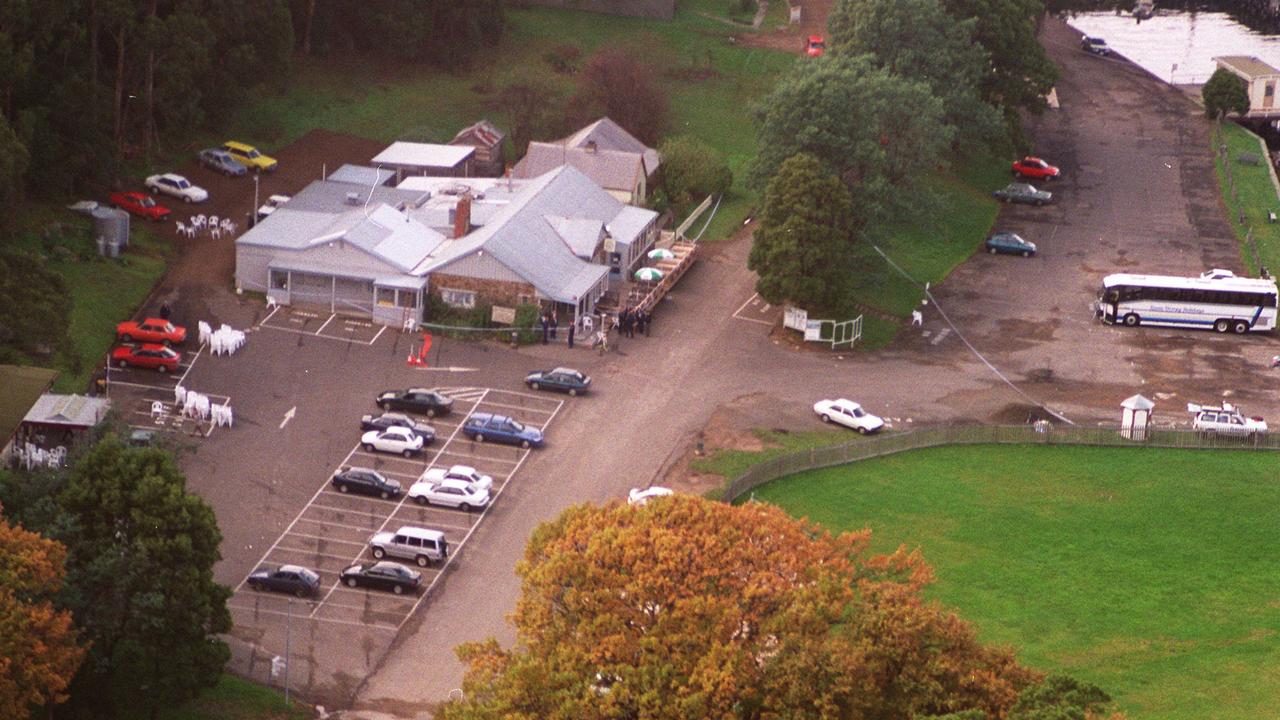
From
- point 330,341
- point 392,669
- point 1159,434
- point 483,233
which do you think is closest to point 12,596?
point 392,669

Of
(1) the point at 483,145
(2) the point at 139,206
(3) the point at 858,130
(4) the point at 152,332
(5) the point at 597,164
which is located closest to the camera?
(4) the point at 152,332

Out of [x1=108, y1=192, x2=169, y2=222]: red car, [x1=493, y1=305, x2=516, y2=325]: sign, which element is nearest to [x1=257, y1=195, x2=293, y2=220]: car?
[x1=108, y1=192, x2=169, y2=222]: red car

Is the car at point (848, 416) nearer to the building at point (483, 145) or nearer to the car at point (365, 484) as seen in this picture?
the car at point (365, 484)

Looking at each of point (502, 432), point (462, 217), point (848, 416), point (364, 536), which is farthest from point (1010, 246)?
point (364, 536)

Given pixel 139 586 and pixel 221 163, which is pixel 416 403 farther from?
pixel 221 163

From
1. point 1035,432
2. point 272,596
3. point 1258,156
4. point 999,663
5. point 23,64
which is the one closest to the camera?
point 999,663

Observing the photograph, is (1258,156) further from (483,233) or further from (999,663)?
(999,663)
